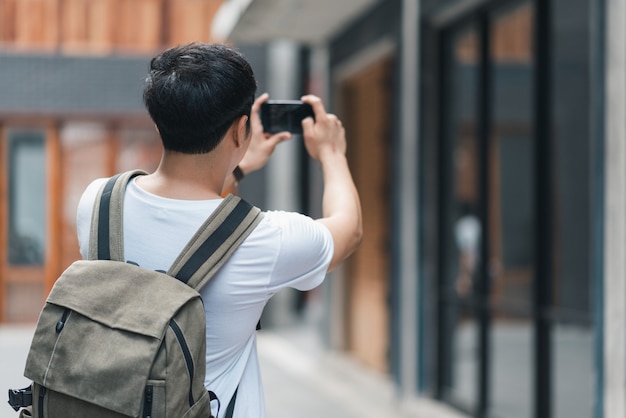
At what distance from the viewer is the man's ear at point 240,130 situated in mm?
1826

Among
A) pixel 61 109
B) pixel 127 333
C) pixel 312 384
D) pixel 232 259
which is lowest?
pixel 312 384

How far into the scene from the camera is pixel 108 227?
71.4 inches

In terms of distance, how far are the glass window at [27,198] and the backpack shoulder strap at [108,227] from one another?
464 inches

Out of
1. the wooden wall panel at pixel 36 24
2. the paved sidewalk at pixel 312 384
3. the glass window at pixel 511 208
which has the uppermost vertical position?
the wooden wall panel at pixel 36 24

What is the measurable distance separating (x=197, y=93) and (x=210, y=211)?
223mm

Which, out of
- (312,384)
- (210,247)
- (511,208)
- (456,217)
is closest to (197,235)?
(210,247)

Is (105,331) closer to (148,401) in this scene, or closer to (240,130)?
(148,401)

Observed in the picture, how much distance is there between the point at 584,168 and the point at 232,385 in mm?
12147

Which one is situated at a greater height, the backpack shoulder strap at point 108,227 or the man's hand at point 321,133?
the man's hand at point 321,133

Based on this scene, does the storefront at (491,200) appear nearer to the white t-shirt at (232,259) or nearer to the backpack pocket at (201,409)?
the white t-shirt at (232,259)

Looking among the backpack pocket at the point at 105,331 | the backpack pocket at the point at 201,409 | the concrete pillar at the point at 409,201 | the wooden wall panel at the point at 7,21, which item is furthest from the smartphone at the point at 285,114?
the wooden wall panel at the point at 7,21

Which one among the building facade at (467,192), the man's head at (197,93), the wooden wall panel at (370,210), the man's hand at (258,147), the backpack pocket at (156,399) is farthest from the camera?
the wooden wall panel at (370,210)

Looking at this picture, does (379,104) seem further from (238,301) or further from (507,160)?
(238,301)

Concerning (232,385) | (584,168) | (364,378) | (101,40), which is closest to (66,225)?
(101,40)
